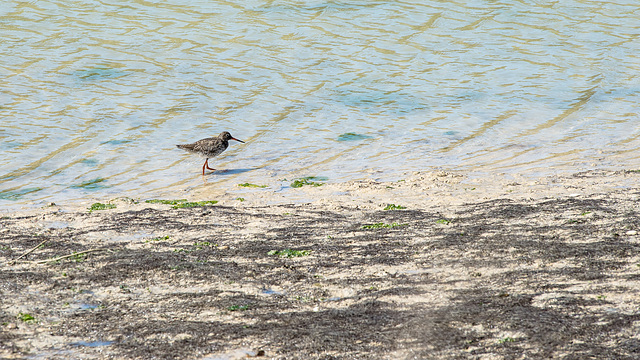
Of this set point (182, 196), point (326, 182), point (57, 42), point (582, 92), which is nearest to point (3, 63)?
point (57, 42)

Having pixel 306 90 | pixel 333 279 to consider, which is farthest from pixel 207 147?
pixel 333 279

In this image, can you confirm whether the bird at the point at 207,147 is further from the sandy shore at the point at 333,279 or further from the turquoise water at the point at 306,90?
the sandy shore at the point at 333,279

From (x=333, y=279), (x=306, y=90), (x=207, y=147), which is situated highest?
(x=333, y=279)

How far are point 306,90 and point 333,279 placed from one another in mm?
11335

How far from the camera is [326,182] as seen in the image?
1121 cm

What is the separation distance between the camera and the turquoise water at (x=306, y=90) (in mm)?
12211

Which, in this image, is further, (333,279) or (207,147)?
(207,147)

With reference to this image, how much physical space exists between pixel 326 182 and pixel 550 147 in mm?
4732

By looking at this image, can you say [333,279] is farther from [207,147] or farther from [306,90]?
[306,90]

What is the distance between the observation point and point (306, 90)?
17.2 metres

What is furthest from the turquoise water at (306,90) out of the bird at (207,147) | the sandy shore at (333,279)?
the sandy shore at (333,279)

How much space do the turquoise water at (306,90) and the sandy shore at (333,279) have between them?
2.71 meters

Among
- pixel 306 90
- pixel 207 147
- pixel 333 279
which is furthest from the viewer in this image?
pixel 306 90

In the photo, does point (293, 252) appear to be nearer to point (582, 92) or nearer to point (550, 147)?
point (550, 147)
